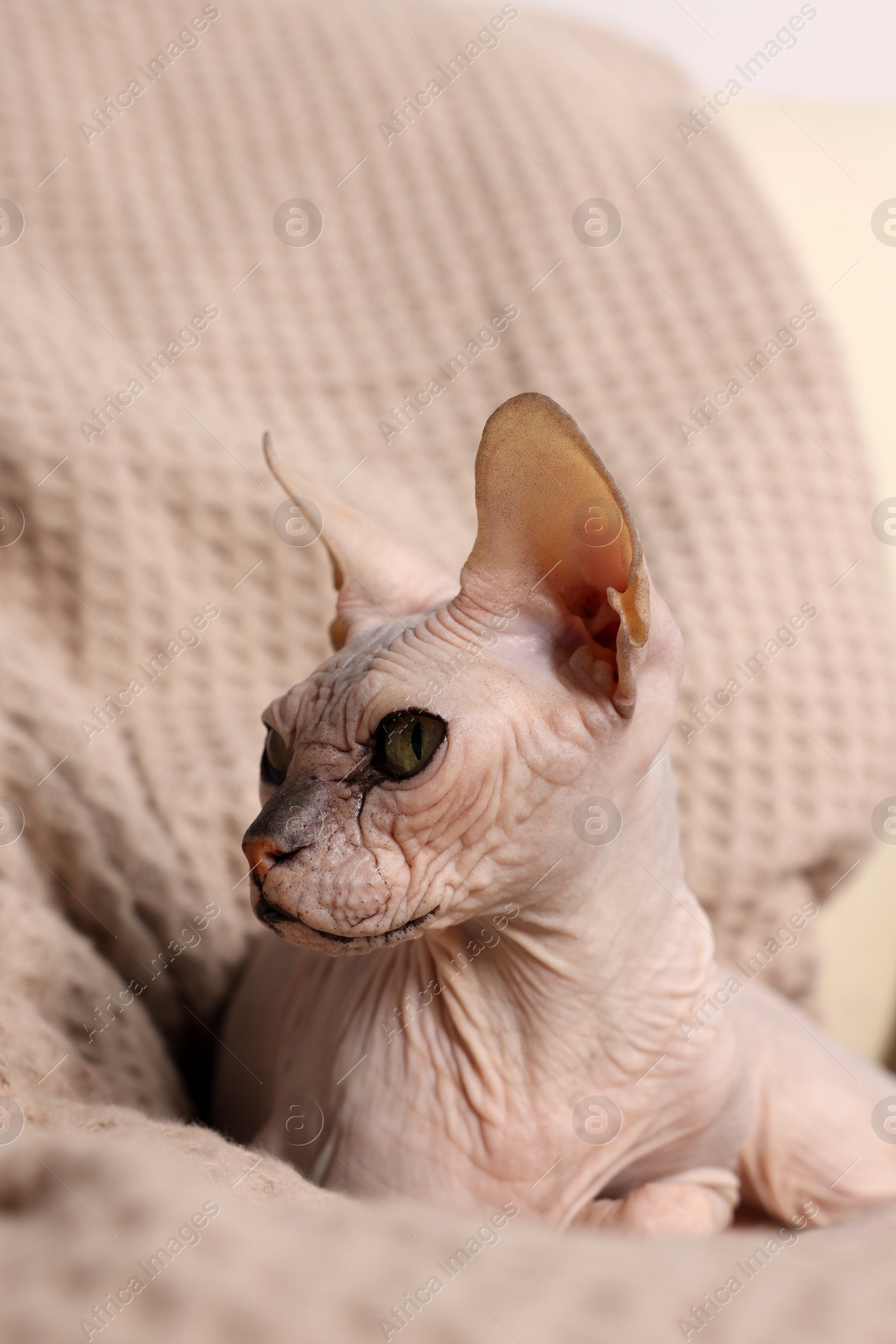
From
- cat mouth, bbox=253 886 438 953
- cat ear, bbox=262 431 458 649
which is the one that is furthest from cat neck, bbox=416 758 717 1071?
cat ear, bbox=262 431 458 649

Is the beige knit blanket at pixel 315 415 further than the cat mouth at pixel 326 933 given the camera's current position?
Yes

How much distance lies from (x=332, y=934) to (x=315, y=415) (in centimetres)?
97

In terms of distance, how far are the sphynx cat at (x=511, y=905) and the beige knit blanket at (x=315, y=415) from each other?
22cm

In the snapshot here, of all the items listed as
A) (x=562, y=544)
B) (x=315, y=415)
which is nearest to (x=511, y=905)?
(x=562, y=544)

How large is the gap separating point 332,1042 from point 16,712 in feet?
1.55

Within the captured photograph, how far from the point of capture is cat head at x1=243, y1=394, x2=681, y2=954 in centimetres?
70

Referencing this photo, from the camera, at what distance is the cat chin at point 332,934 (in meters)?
0.71

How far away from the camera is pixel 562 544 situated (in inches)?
29.4

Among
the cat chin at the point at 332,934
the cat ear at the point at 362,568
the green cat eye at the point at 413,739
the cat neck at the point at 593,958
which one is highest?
the cat ear at the point at 362,568

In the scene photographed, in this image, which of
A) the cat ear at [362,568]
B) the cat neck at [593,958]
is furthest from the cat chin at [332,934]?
the cat ear at [362,568]

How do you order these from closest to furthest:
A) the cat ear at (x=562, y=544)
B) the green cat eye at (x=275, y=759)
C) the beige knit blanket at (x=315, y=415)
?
the cat ear at (x=562, y=544) → the green cat eye at (x=275, y=759) → the beige knit blanket at (x=315, y=415)

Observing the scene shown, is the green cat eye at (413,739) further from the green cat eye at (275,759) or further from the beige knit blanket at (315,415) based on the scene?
the beige knit blanket at (315,415)

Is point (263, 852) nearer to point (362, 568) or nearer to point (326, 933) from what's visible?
point (326, 933)

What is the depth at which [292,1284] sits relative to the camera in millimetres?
404
